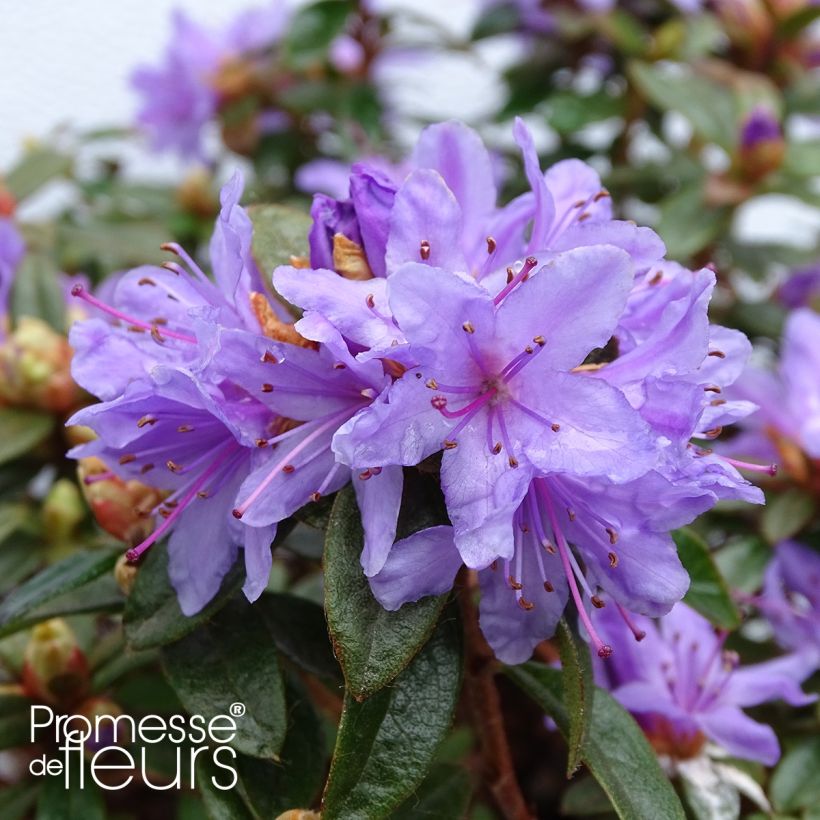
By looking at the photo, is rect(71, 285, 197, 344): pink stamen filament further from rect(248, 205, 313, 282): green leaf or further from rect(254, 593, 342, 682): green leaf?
rect(254, 593, 342, 682): green leaf

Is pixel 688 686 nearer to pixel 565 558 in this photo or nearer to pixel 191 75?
pixel 565 558

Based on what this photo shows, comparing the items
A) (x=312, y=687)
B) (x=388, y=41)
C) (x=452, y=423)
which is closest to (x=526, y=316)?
(x=452, y=423)

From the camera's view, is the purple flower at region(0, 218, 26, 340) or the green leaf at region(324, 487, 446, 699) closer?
the green leaf at region(324, 487, 446, 699)

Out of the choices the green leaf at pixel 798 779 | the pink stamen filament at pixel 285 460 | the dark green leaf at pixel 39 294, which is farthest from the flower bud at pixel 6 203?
the green leaf at pixel 798 779

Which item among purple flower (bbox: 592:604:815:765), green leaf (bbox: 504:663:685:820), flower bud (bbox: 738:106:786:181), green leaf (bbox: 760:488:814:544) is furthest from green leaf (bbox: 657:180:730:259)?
green leaf (bbox: 504:663:685:820)

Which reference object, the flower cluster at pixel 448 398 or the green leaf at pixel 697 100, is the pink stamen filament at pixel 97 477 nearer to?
the flower cluster at pixel 448 398

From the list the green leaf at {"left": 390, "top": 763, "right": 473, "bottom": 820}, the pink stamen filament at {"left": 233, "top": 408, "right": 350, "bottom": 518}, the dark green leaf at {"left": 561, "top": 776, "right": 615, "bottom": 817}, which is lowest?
the dark green leaf at {"left": 561, "top": 776, "right": 615, "bottom": 817}
